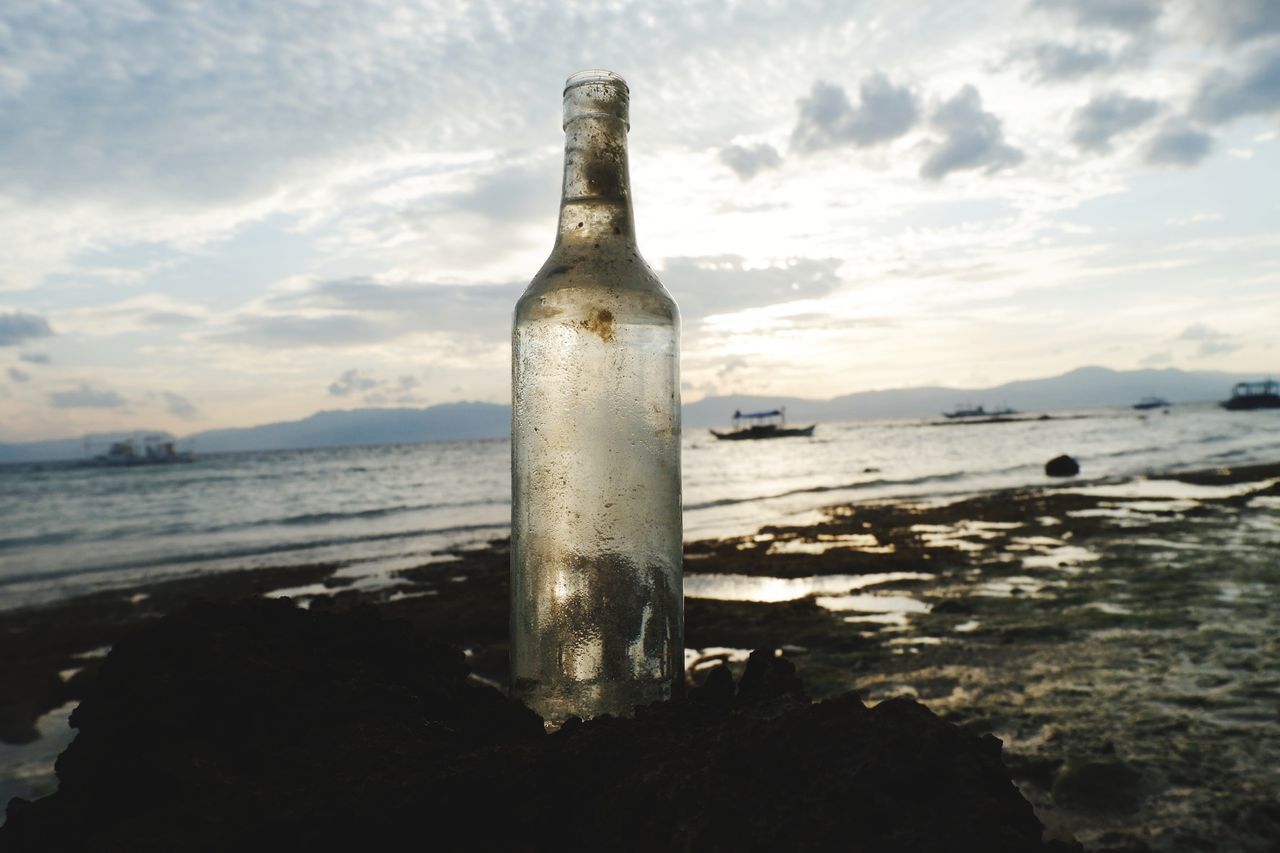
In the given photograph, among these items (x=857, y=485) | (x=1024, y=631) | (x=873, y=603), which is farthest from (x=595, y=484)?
(x=857, y=485)

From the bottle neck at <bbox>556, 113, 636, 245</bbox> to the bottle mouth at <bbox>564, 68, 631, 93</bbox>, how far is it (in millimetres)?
58

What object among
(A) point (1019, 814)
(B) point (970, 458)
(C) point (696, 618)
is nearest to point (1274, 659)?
(C) point (696, 618)

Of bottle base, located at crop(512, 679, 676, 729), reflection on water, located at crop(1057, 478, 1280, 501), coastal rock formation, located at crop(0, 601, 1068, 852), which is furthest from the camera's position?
reflection on water, located at crop(1057, 478, 1280, 501)

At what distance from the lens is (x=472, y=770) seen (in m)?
0.84

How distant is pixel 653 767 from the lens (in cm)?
83

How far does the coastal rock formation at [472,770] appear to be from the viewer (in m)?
0.72

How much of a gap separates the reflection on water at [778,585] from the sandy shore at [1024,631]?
51 mm

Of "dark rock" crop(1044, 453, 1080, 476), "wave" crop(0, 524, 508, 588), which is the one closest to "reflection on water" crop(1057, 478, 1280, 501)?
"dark rock" crop(1044, 453, 1080, 476)

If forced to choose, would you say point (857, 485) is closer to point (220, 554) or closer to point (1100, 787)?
point (220, 554)

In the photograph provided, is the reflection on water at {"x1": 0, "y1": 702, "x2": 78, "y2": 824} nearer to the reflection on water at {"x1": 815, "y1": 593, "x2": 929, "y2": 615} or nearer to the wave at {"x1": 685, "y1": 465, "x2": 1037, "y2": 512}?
the reflection on water at {"x1": 815, "y1": 593, "x2": 929, "y2": 615}

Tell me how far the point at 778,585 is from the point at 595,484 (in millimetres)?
6944

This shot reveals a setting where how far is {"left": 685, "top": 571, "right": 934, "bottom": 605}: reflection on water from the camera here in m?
7.35

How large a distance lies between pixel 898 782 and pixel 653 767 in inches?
9.7

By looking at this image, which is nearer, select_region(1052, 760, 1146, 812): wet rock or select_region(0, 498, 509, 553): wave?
select_region(1052, 760, 1146, 812): wet rock
